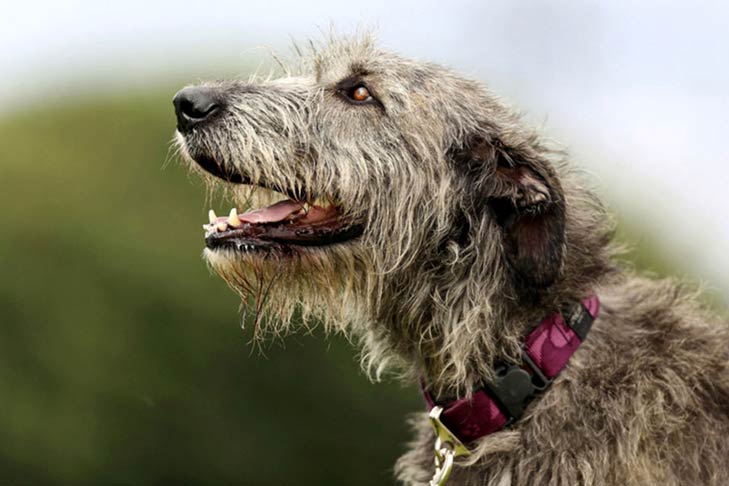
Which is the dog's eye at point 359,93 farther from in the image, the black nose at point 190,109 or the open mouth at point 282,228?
the black nose at point 190,109

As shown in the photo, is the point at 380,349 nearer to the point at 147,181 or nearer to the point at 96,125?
the point at 147,181

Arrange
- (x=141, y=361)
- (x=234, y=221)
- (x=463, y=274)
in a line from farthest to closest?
(x=141, y=361), (x=234, y=221), (x=463, y=274)

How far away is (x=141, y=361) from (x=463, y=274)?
5.34 m

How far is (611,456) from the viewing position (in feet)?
17.2

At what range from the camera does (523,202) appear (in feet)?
17.7

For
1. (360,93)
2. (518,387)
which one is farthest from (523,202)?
(360,93)

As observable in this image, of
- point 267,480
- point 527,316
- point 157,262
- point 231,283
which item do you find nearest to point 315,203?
point 231,283

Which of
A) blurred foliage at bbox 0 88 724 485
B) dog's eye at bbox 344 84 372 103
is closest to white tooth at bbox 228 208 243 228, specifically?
dog's eye at bbox 344 84 372 103

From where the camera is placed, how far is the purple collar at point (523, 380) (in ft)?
17.5

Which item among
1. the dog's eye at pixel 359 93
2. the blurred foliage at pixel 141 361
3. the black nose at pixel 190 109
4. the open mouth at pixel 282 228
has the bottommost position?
the blurred foliage at pixel 141 361

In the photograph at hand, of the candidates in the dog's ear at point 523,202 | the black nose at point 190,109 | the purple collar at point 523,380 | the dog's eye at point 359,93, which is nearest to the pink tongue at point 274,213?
the black nose at point 190,109

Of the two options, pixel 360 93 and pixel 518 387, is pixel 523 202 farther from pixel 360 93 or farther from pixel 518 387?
pixel 360 93

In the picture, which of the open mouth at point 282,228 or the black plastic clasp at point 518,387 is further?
the open mouth at point 282,228

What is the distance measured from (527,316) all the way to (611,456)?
74 centimetres
